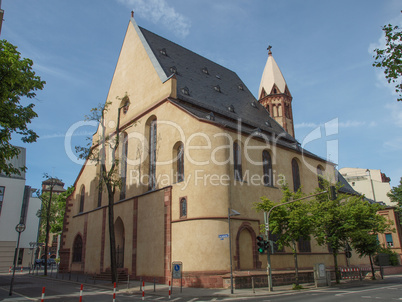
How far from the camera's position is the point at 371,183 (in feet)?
193

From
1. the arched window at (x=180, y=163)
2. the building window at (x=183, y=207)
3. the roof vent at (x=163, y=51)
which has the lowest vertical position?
the building window at (x=183, y=207)

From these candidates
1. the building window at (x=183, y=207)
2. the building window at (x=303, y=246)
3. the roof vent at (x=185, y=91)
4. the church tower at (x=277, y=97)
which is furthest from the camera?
the church tower at (x=277, y=97)

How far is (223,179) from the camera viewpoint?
68.7 ft

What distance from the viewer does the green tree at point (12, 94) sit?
11.9 metres

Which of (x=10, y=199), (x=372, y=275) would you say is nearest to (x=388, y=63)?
(x=372, y=275)

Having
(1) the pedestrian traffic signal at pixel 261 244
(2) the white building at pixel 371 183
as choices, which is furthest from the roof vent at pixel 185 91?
(2) the white building at pixel 371 183

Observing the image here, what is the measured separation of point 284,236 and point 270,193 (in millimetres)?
5671

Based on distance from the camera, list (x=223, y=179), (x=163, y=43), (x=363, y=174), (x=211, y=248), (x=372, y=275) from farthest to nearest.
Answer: (x=363, y=174)
(x=163, y=43)
(x=372, y=275)
(x=223, y=179)
(x=211, y=248)

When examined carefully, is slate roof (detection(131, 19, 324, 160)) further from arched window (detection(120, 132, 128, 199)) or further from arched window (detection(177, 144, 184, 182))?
arched window (detection(120, 132, 128, 199))

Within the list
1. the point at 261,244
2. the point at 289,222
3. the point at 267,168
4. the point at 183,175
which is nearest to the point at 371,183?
the point at 267,168

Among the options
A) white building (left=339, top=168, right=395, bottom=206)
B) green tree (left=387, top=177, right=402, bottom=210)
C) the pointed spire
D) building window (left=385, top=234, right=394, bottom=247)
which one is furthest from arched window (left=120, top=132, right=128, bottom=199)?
white building (left=339, top=168, right=395, bottom=206)

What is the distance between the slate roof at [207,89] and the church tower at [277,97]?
16.5 ft

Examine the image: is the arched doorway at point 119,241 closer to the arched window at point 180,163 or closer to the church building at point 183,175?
the church building at point 183,175

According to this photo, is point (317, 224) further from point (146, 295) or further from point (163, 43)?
point (163, 43)
